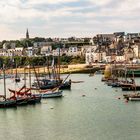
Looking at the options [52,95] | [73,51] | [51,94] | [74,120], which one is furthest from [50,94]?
[73,51]

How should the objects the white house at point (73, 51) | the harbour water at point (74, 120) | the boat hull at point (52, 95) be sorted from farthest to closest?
the white house at point (73, 51), the boat hull at point (52, 95), the harbour water at point (74, 120)

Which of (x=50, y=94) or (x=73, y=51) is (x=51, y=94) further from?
(x=73, y=51)

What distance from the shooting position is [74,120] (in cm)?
4628

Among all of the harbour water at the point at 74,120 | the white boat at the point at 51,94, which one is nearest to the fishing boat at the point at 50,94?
the white boat at the point at 51,94

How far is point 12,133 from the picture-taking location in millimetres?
41188

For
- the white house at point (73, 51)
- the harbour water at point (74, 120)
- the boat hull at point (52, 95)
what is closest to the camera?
the harbour water at point (74, 120)

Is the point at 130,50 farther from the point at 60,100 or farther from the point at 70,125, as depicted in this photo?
the point at 70,125

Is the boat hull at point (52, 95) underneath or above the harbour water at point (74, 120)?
above

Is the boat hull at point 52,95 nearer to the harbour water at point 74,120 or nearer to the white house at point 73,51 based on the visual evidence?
the harbour water at point 74,120

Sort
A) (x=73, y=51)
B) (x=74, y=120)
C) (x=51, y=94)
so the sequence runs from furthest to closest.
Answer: (x=73, y=51), (x=51, y=94), (x=74, y=120)

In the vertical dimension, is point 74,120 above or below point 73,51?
below

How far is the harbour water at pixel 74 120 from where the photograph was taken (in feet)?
131

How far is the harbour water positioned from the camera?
3988cm

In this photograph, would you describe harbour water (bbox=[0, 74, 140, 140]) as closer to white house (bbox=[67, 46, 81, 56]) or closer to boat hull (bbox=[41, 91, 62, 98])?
boat hull (bbox=[41, 91, 62, 98])
